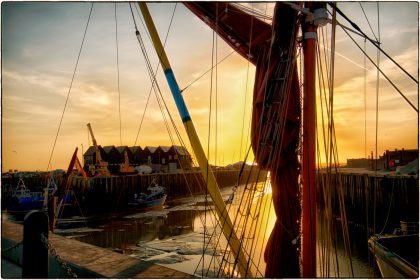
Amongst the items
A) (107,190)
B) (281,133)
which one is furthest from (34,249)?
(107,190)

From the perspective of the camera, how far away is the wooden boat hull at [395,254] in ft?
25.8

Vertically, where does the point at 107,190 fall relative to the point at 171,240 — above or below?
above

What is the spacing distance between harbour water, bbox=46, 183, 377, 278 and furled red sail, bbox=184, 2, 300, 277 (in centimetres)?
689

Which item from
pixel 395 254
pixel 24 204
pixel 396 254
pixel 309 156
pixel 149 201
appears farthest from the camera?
pixel 149 201

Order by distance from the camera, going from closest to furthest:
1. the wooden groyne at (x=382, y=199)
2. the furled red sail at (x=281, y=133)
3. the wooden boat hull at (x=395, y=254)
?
the furled red sail at (x=281, y=133), the wooden boat hull at (x=395, y=254), the wooden groyne at (x=382, y=199)

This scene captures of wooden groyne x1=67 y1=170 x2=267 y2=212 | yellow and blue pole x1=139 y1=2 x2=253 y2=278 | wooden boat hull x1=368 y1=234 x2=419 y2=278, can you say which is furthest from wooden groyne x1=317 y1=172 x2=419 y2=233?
wooden groyne x1=67 y1=170 x2=267 y2=212

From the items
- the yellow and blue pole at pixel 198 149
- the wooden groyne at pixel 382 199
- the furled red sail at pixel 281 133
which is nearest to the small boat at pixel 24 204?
the wooden groyne at pixel 382 199

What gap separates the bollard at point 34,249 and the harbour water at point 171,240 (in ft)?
34.0

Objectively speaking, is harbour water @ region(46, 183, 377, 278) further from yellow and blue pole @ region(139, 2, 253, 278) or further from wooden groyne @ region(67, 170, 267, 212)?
yellow and blue pole @ region(139, 2, 253, 278)

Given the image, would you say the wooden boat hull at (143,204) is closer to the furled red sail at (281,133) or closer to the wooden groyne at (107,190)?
the wooden groyne at (107,190)

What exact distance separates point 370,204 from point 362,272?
36.5ft

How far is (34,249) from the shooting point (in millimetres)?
3197

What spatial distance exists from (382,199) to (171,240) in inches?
652

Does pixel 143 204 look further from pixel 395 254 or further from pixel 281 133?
pixel 281 133
